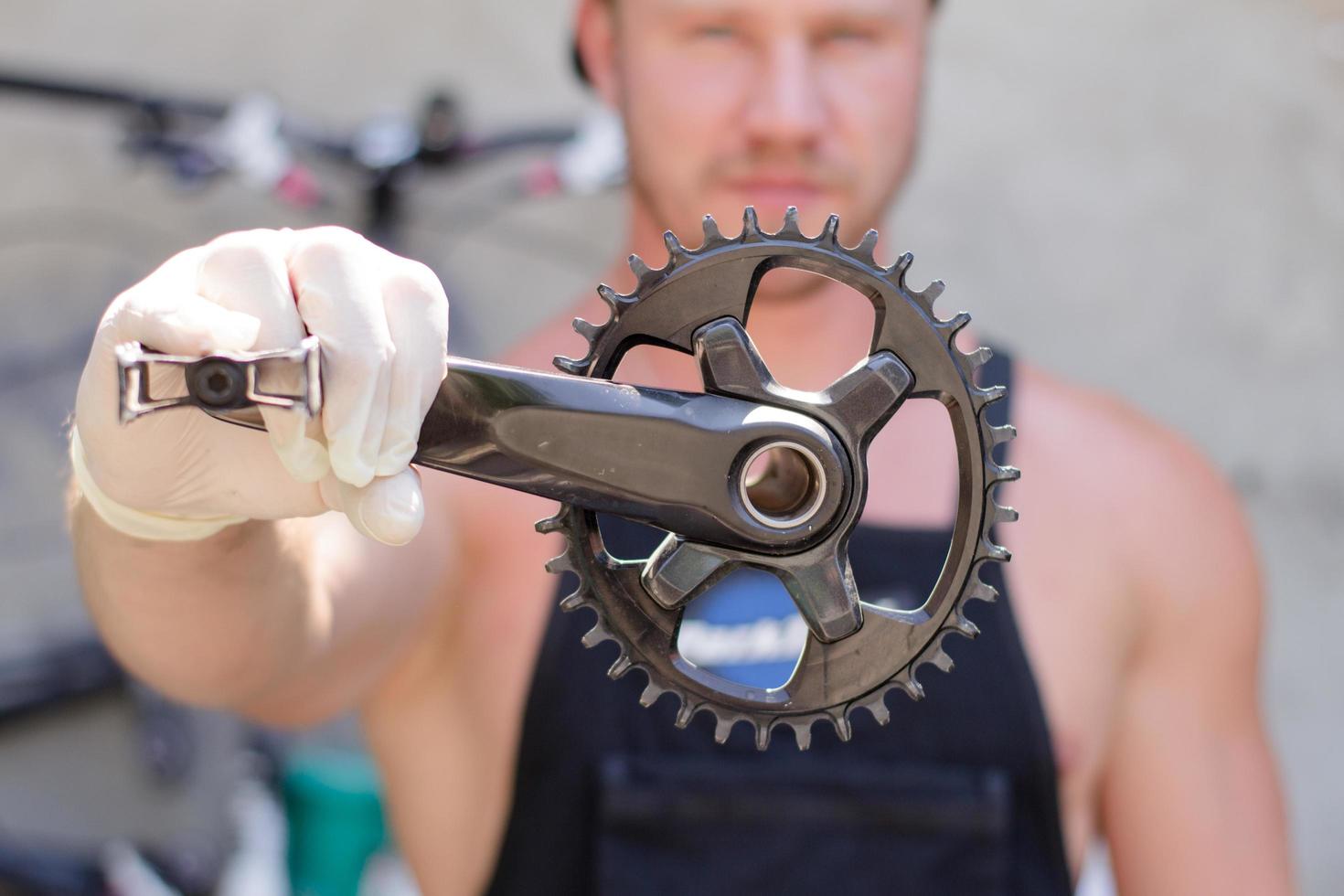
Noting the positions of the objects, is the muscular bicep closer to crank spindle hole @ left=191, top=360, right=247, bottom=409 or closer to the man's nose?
the man's nose

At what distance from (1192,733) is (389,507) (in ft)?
2.93

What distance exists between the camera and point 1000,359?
4.45 ft

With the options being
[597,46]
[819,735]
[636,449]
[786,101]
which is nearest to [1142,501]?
[819,735]

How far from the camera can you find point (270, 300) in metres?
0.69

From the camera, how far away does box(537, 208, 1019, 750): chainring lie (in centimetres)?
68

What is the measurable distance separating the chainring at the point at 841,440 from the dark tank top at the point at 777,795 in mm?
523

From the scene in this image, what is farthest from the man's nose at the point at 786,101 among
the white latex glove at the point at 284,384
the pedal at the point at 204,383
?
the pedal at the point at 204,383

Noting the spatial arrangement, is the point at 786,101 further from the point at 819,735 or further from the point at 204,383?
the point at 204,383

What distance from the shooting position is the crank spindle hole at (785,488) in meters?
0.68

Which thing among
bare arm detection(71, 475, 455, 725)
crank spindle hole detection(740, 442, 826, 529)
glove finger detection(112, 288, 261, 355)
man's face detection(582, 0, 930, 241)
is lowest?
bare arm detection(71, 475, 455, 725)

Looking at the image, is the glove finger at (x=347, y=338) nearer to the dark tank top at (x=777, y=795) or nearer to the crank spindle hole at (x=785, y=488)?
the crank spindle hole at (x=785, y=488)

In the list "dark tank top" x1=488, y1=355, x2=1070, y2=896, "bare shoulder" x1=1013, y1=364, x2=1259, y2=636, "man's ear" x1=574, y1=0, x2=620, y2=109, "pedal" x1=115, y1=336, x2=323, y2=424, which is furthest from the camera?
"man's ear" x1=574, y1=0, x2=620, y2=109

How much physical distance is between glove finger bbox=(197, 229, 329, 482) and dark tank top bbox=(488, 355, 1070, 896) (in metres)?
0.55

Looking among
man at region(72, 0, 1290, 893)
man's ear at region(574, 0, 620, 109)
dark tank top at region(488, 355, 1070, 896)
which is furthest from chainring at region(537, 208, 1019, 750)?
man's ear at region(574, 0, 620, 109)
